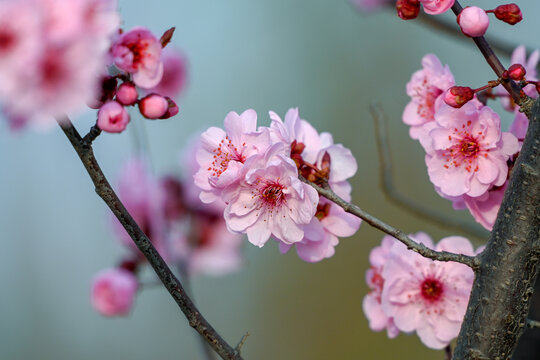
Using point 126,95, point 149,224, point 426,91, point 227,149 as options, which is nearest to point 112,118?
point 126,95

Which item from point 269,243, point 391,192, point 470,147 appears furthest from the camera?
point 269,243

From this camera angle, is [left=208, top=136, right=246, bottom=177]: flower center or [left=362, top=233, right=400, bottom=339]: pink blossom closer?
[left=208, top=136, right=246, bottom=177]: flower center

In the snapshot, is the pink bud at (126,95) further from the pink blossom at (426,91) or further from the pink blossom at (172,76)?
the pink blossom at (172,76)

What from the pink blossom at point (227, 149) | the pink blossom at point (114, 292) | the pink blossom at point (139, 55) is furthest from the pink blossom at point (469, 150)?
the pink blossom at point (114, 292)

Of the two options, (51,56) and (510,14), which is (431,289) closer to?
(510,14)

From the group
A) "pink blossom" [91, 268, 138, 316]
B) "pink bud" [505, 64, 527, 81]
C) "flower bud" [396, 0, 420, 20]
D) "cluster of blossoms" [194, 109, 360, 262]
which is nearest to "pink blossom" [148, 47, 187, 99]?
"pink blossom" [91, 268, 138, 316]

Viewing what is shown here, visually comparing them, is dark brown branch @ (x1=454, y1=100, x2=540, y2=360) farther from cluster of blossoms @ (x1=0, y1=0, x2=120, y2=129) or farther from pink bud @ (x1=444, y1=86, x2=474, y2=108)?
cluster of blossoms @ (x1=0, y1=0, x2=120, y2=129)
